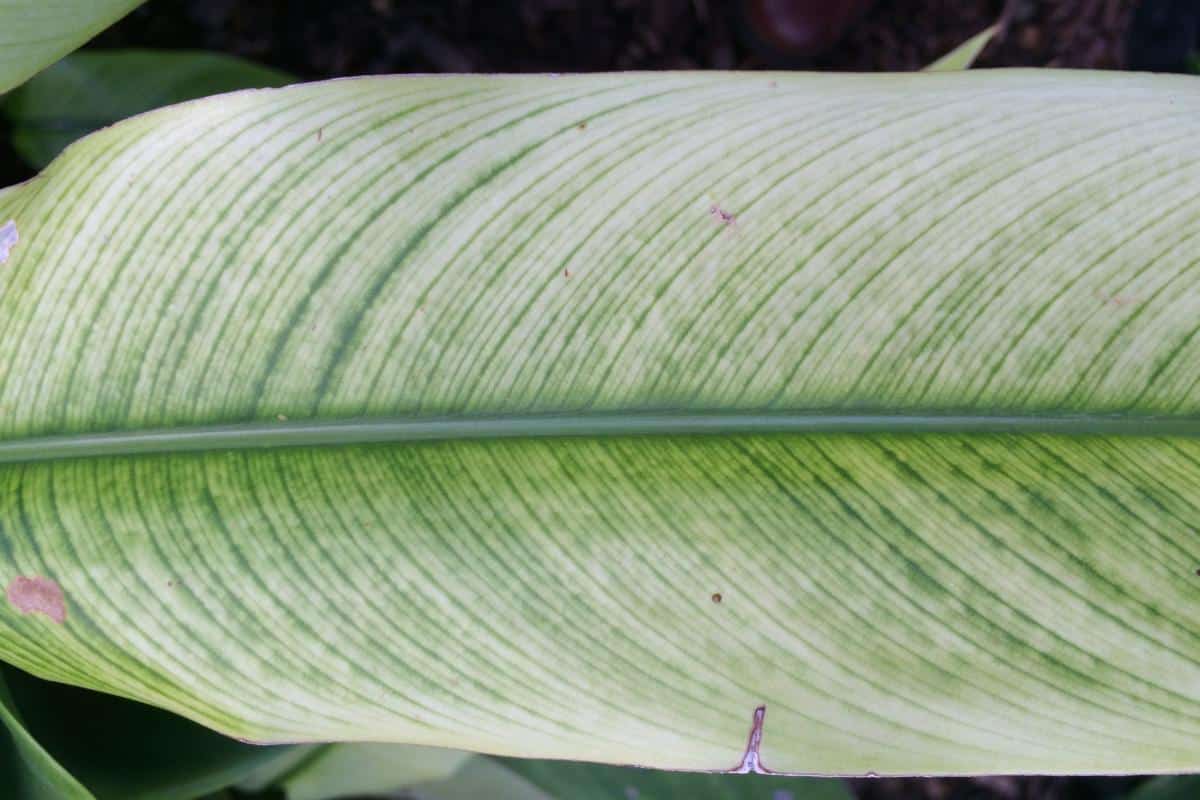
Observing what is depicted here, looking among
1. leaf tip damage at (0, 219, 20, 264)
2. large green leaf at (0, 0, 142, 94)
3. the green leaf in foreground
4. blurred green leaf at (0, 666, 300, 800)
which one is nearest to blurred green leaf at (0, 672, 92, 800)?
blurred green leaf at (0, 666, 300, 800)

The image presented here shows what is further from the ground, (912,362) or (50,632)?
(912,362)

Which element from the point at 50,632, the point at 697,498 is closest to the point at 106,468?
the point at 50,632

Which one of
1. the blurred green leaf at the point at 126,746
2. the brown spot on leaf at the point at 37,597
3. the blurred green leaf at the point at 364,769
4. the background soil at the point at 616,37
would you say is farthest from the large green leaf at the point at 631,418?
the background soil at the point at 616,37

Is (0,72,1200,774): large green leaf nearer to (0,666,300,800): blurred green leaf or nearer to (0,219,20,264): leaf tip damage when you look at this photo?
(0,219,20,264): leaf tip damage

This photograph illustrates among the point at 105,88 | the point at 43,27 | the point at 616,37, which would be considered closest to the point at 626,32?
the point at 616,37

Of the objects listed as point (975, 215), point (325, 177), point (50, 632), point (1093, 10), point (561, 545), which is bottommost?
point (50, 632)

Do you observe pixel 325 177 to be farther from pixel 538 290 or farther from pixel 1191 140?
pixel 1191 140

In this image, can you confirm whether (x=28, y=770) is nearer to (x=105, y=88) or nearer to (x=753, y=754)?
(x=753, y=754)
